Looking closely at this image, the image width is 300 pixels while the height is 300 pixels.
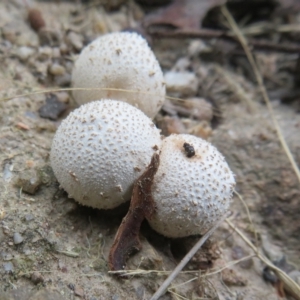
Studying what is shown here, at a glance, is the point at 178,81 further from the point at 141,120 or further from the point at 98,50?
the point at 141,120

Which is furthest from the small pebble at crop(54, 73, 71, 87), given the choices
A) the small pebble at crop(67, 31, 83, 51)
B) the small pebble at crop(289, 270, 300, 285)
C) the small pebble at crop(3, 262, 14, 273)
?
the small pebble at crop(289, 270, 300, 285)

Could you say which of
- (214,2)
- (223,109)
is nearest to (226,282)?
(223,109)

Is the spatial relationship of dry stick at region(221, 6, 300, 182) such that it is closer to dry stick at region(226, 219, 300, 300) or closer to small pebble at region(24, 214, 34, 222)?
dry stick at region(226, 219, 300, 300)

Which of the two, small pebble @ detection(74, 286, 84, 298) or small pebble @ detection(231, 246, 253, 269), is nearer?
small pebble @ detection(74, 286, 84, 298)

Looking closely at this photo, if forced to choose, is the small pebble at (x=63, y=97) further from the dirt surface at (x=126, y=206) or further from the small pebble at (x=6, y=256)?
the small pebble at (x=6, y=256)

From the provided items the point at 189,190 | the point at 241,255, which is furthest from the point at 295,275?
the point at 189,190

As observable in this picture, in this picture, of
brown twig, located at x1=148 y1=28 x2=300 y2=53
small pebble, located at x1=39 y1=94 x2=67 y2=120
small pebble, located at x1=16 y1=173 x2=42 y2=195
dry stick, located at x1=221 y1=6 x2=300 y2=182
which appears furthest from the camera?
brown twig, located at x1=148 y1=28 x2=300 y2=53

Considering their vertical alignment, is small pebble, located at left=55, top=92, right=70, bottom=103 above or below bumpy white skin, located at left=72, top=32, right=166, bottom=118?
below

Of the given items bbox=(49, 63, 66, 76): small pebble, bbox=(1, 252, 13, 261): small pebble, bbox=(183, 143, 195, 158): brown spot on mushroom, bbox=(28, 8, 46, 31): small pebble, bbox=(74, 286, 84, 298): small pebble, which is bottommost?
bbox=(74, 286, 84, 298): small pebble
